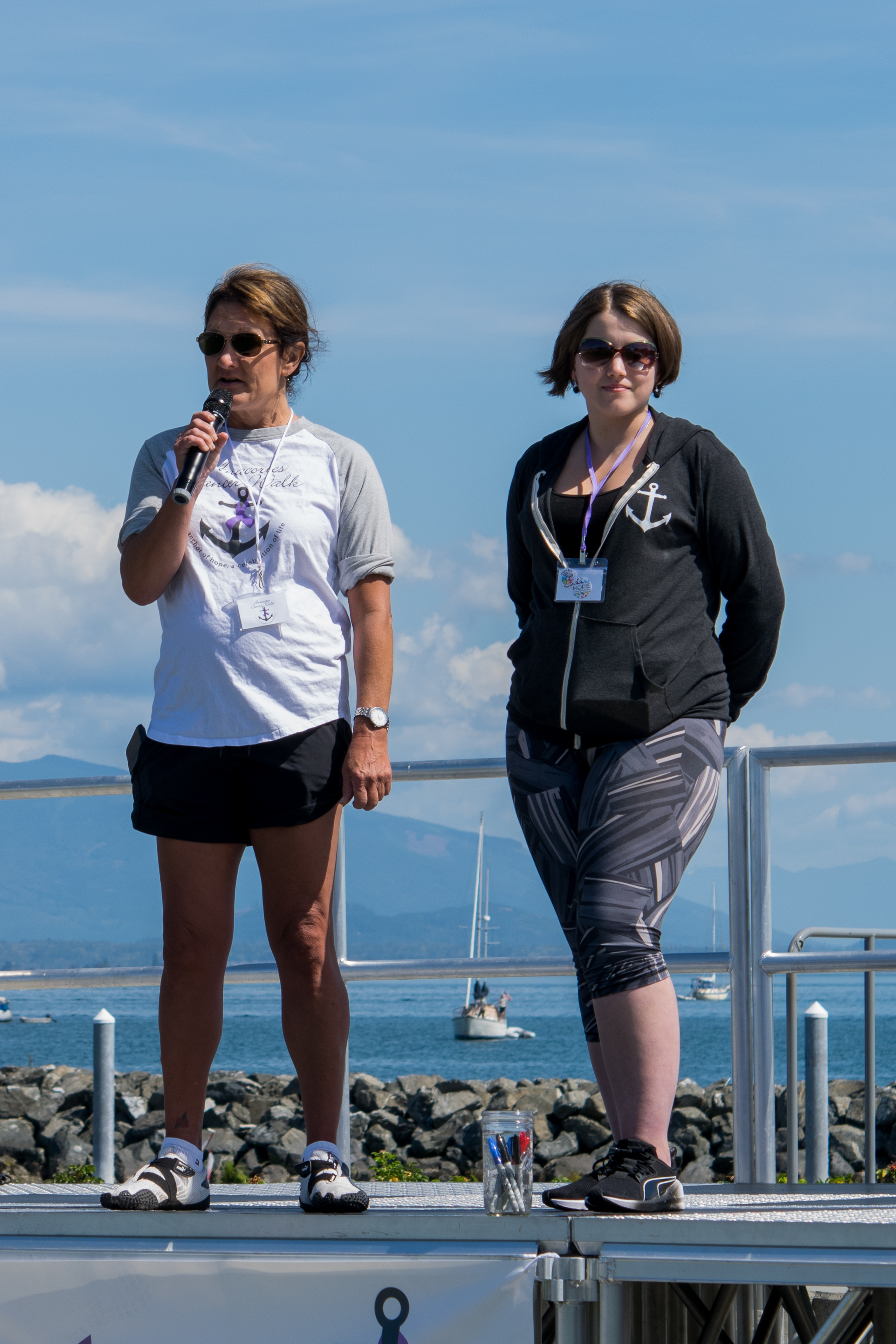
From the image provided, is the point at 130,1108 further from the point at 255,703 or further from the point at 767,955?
the point at 255,703

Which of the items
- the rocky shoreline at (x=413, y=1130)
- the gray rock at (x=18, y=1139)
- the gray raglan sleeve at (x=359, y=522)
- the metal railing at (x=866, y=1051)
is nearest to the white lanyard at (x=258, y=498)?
the gray raglan sleeve at (x=359, y=522)

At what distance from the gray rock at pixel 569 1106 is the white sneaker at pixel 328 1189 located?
1346cm

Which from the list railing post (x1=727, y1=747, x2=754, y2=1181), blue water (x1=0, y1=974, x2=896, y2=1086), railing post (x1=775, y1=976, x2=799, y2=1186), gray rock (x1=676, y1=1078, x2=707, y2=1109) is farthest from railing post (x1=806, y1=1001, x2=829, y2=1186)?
blue water (x1=0, y1=974, x2=896, y2=1086)

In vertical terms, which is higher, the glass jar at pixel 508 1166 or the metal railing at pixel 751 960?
the metal railing at pixel 751 960

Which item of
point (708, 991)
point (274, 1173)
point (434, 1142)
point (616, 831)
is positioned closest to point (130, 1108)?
point (434, 1142)

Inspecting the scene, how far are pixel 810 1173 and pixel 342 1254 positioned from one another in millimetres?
4042

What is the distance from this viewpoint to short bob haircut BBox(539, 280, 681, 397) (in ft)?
9.89

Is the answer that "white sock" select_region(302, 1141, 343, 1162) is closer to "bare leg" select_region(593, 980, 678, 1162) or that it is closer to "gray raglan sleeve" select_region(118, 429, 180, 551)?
"bare leg" select_region(593, 980, 678, 1162)

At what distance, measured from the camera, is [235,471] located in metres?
3.15

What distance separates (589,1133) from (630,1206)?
13.3 meters

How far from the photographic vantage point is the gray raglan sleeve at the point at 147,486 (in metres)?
3.13

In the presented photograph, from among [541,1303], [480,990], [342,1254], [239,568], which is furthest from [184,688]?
[480,990]

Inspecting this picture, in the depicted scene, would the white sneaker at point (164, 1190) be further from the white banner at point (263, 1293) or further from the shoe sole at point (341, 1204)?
the shoe sole at point (341, 1204)

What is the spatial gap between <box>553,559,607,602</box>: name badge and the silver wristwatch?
1.31ft
